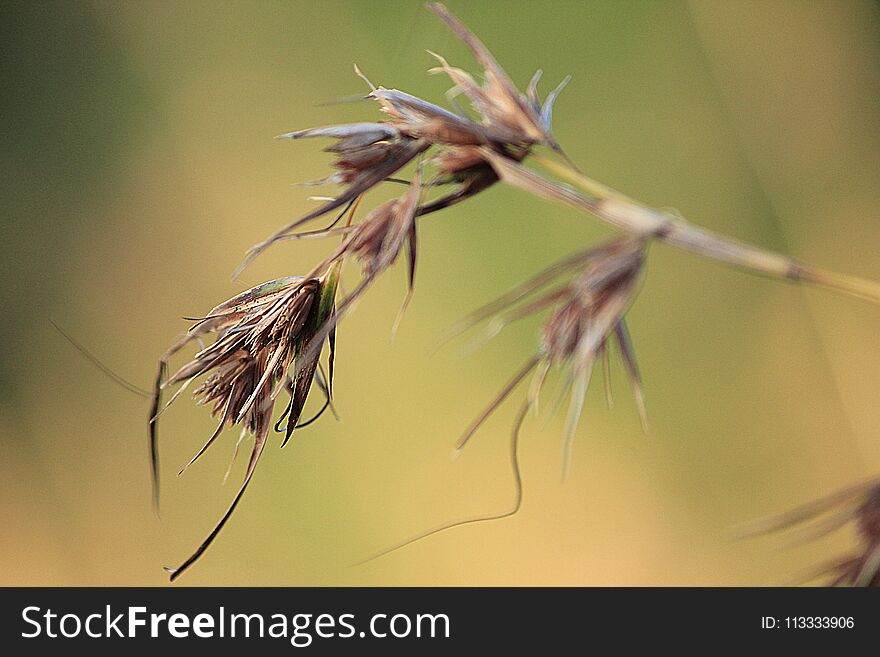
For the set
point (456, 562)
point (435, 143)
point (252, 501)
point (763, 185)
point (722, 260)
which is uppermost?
point (763, 185)

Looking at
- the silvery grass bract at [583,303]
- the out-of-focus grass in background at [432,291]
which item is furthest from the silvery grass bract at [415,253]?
the out-of-focus grass in background at [432,291]

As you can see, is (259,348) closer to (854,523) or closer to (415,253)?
(415,253)

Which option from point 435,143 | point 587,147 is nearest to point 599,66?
point 587,147

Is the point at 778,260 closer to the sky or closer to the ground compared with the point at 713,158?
closer to the ground

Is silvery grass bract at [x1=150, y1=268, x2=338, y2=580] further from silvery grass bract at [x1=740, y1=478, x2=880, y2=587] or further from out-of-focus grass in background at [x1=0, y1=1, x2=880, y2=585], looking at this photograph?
out-of-focus grass in background at [x1=0, y1=1, x2=880, y2=585]

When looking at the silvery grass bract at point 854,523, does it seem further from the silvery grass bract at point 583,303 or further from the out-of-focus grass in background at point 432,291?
the out-of-focus grass in background at point 432,291

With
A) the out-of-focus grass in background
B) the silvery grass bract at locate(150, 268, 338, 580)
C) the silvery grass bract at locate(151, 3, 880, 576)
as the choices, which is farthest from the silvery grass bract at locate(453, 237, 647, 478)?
the out-of-focus grass in background

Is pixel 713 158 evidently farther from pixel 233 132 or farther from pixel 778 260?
pixel 778 260

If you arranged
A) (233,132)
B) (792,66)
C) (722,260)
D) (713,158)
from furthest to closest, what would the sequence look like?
(233,132)
(713,158)
(792,66)
(722,260)
